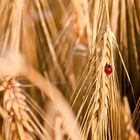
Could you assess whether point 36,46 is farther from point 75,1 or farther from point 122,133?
point 122,133

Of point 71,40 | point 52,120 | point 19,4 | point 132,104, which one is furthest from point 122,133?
point 19,4

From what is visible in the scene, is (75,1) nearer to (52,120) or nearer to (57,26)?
(57,26)

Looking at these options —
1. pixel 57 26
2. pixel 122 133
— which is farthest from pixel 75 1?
pixel 122 133

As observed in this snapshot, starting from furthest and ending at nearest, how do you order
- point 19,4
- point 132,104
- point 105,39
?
point 132,104 → point 19,4 → point 105,39

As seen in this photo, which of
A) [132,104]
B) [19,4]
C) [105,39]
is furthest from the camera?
[132,104]

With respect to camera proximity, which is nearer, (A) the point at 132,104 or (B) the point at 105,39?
(B) the point at 105,39

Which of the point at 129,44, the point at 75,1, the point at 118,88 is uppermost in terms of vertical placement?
the point at 75,1

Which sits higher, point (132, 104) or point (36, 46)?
point (36, 46)

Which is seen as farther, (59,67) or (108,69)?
(59,67)
